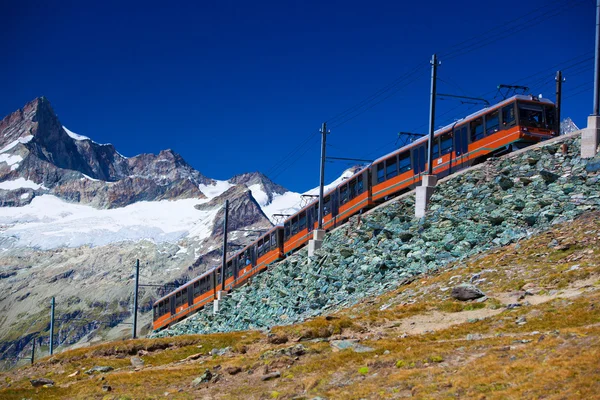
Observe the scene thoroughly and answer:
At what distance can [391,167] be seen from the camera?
44.7 m

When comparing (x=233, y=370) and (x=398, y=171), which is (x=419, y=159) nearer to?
(x=398, y=171)

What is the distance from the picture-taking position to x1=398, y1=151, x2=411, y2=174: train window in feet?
141

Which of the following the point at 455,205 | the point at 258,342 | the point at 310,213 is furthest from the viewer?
the point at 310,213

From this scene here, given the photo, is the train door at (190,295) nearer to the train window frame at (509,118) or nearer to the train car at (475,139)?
the train car at (475,139)

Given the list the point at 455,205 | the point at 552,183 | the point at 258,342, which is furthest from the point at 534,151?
the point at 258,342

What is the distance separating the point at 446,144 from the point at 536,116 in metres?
5.63

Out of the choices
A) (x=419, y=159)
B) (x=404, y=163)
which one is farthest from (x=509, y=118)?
(x=404, y=163)

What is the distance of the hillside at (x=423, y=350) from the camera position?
14.9 metres

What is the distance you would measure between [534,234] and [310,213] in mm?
25810

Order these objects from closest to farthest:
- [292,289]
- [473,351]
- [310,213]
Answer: [473,351] < [292,289] < [310,213]

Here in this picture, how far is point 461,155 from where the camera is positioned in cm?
3894

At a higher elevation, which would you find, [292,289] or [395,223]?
[395,223]

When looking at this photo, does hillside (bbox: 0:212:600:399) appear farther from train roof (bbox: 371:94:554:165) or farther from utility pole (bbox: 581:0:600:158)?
train roof (bbox: 371:94:554:165)

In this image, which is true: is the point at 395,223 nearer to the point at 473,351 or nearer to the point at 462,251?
the point at 462,251
